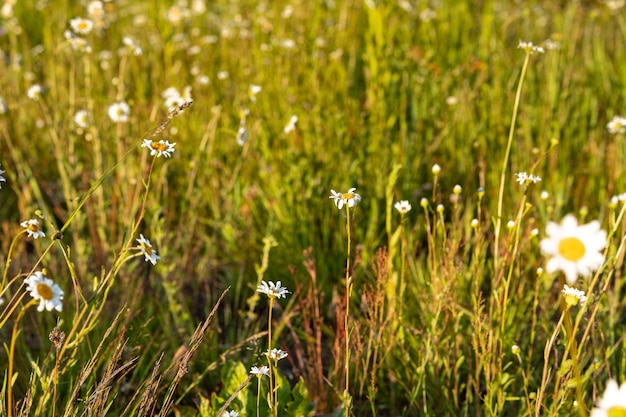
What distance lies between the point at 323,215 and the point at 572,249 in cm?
151

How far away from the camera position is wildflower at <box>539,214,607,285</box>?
3.15 feet

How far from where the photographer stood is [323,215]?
246cm

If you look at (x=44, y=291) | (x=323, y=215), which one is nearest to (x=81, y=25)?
(x=323, y=215)

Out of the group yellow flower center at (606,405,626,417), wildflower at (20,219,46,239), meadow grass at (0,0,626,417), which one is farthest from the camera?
meadow grass at (0,0,626,417)

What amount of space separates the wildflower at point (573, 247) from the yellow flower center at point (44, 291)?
29.5 inches

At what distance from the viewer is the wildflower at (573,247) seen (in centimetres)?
96

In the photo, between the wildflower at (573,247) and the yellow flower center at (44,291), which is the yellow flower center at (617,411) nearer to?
the wildflower at (573,247)

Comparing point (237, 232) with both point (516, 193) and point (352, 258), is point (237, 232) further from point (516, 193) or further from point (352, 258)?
point (516, 193)

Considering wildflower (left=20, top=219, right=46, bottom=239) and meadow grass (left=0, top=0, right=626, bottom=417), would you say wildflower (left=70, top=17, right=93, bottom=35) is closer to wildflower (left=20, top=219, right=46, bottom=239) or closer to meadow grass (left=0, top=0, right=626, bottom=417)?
meadow grass (left=0, top=0, right=626, bottom=417)

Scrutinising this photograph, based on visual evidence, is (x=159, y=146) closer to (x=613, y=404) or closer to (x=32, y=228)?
(x=32, y=228)

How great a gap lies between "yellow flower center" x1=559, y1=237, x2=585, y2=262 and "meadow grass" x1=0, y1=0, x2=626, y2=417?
0.92 feet

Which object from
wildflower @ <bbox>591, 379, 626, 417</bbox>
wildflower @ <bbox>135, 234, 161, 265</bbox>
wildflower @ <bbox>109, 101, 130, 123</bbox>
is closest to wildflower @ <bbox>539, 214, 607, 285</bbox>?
wildflower @ <bbox>591, 379, 626, 417</bbox>

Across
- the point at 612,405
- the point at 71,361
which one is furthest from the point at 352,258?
the point at 612,405

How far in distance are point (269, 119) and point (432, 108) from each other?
2.21ft
